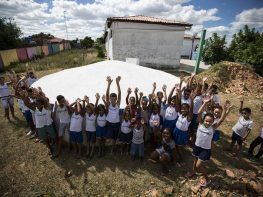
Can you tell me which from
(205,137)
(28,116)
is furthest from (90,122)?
(205,137)

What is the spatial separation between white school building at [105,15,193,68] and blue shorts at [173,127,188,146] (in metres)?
10.8

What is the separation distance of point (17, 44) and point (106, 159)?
22.7m

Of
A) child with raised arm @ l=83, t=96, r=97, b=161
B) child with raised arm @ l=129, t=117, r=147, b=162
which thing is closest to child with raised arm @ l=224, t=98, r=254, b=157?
child with raised arm @ l=129, t=117, r=147, b=162

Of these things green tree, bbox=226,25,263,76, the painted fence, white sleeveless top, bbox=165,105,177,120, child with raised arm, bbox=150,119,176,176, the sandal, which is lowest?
the sandal

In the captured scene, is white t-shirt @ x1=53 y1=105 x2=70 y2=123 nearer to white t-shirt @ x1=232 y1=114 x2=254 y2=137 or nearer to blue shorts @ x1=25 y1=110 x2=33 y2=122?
blue shorts @ x1=25 y1=110 x2=33 y2=122

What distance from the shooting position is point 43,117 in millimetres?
3422

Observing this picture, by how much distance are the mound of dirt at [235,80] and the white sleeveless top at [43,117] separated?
874 centimetres

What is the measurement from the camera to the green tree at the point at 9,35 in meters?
17.4

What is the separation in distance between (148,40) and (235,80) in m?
7.48

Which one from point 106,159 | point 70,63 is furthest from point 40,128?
point 70,63

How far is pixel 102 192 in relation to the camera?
9.16 ft

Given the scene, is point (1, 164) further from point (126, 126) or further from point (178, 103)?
point (178, 103)

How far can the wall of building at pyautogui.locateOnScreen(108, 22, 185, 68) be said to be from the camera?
12428mm

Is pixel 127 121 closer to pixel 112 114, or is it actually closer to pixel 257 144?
pixel 112 114
